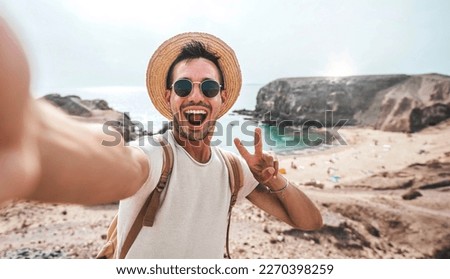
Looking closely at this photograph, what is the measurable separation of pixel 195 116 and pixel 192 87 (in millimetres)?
149

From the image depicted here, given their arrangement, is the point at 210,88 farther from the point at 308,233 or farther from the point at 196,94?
the point at 308,233

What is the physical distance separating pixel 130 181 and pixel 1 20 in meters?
0.66

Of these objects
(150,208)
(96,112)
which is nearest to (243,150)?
(150,208)

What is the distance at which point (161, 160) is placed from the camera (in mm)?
1315

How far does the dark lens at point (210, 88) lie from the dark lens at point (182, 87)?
77 millimetres

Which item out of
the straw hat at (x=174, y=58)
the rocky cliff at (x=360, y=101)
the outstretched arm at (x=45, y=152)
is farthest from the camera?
the rocky cliff at (x=360, y=101)

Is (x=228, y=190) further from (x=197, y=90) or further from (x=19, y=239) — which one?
(x=19, y=239)

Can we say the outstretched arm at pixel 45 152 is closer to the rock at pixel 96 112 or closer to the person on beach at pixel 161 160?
the person on beach at pixel 161 160

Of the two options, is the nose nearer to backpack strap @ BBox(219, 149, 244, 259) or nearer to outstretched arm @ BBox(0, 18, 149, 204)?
backpack strap @ BBox(219, 149, 244, 259)

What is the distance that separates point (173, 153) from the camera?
1.41 m

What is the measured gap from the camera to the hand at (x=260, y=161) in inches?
61.9

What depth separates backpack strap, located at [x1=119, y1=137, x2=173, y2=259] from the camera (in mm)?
1315

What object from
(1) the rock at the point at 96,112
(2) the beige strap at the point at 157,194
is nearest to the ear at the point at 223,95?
(2) the beige strap at the point at 157,194

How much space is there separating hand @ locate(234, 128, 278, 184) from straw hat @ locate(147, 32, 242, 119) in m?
0.46
